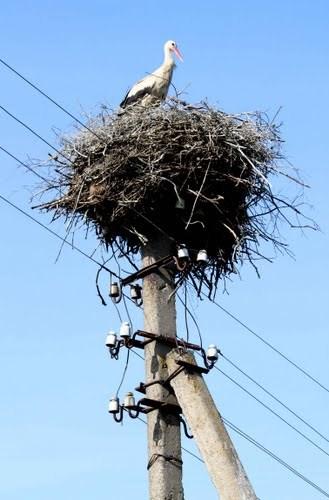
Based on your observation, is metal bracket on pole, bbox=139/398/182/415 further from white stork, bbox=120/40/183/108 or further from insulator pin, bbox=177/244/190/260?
white stork, bbox=120/40/183/108

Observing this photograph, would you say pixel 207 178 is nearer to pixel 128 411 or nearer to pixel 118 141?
Answer: pixel 118 141

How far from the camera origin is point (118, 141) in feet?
29.1

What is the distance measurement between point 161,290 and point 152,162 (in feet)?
4.64

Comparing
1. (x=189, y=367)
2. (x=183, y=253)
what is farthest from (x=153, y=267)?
(x=189, y=367)

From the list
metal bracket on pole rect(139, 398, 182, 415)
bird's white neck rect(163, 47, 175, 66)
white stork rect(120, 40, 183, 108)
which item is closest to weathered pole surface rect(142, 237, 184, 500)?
metal bracket on pole rect(139, 398, 182, 415)

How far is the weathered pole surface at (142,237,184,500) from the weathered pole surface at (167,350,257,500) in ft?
0.38

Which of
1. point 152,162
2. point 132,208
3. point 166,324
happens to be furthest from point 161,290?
point 152,162

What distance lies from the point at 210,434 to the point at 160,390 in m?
0.63

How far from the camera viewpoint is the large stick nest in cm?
803

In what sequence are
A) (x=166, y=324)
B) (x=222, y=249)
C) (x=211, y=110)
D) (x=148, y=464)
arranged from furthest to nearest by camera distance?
(x=211, y=110) < (x=222, y=249) < (x=166, y=324) < (x=148, y=464)

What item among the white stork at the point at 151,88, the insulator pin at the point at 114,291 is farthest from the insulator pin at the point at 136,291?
the white stork at the point at 151,88

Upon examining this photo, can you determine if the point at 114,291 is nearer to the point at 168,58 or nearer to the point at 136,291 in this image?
the point at 136,291

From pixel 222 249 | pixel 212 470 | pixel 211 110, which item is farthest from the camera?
pixel 211 110

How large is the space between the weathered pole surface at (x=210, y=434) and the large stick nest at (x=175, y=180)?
1.16 meters
